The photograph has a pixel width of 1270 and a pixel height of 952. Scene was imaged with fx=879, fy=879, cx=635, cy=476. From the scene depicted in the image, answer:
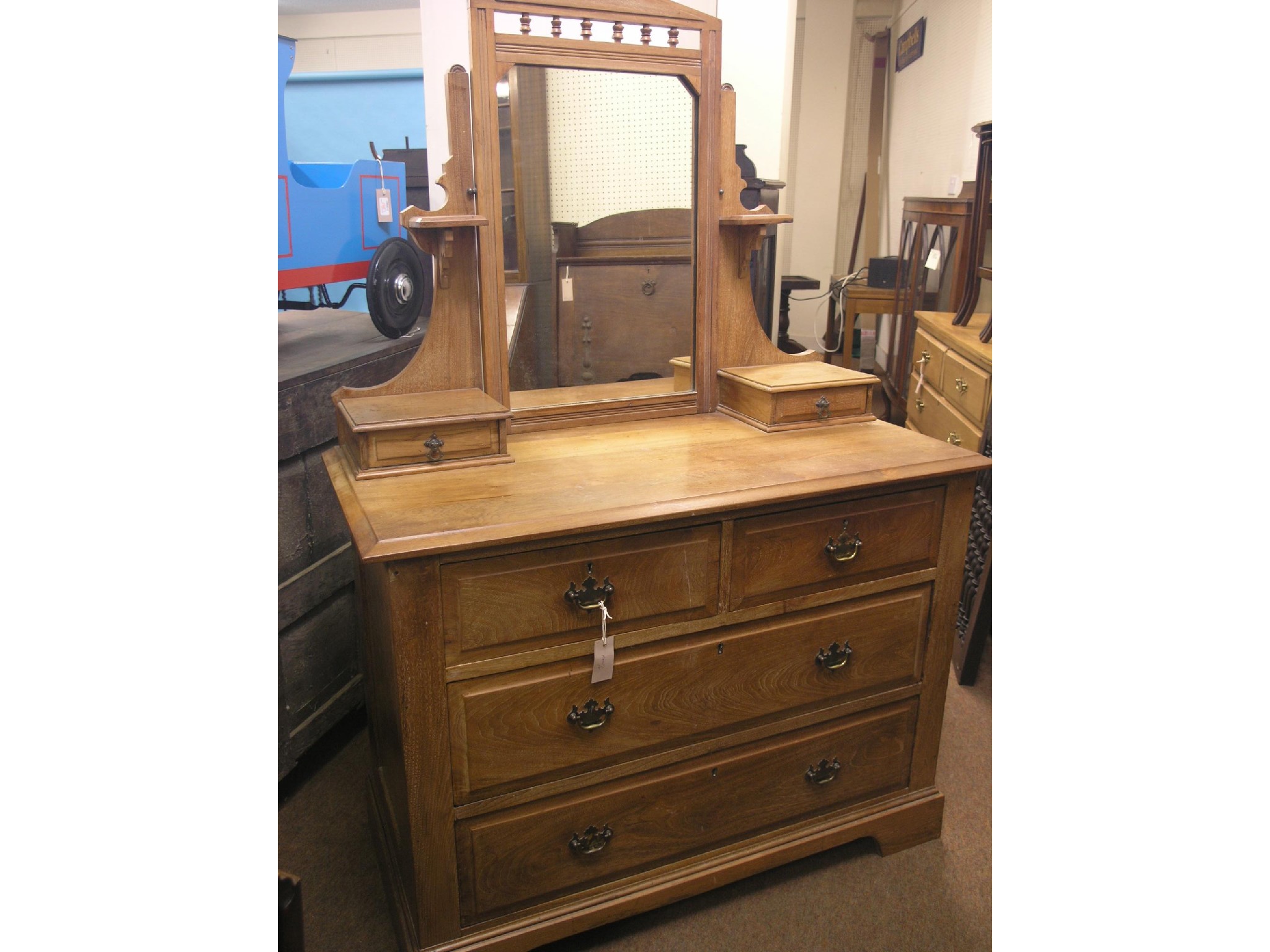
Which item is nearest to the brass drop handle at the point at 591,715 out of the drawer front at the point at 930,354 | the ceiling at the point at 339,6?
the drawer front at the point at 930,354

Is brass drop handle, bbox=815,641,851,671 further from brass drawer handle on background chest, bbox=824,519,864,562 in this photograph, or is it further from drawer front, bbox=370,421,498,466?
drawer front, bbox=370,421,498,466

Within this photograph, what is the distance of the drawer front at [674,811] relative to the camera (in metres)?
1.65

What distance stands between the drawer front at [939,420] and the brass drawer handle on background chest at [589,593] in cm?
173

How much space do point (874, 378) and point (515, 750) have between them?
4.06 ft

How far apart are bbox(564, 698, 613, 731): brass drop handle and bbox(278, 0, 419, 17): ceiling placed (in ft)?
17.5

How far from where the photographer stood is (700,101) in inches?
77.4

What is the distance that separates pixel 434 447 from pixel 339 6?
5.20 m

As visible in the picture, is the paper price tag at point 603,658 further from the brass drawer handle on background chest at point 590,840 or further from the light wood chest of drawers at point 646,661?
the brass drawer handle on background chest at point 590,840

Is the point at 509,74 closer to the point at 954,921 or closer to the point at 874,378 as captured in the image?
the point at 874,378

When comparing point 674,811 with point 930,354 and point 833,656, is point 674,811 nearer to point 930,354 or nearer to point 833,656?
point 833,656

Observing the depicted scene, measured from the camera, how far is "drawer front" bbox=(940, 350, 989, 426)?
3.04m

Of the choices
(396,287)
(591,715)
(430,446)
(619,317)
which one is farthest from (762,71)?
(591,715)

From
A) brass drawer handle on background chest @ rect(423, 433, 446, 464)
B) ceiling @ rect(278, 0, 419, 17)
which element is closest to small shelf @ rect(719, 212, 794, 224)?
brass drawer handle on background chest @ rect(423, 433, 446, 464)

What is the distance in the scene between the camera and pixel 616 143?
6.40ft
